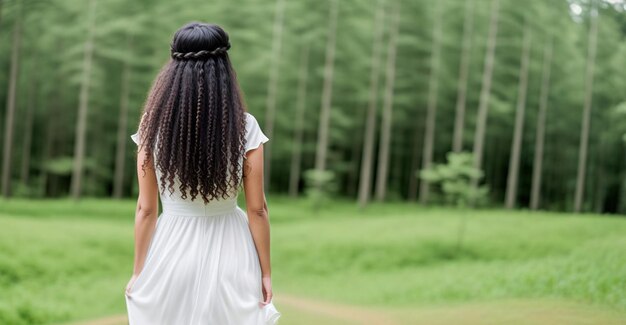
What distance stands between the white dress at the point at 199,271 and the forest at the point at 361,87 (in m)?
9.90

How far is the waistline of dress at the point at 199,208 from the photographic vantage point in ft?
8.38

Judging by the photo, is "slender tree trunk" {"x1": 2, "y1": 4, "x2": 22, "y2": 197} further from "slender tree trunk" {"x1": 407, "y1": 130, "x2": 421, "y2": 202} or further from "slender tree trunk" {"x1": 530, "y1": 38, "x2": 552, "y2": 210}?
"slender tree trunk" {"x1": 530, "y1": 38, "x2": 552, "y2": 210}

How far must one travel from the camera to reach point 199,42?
2.41m

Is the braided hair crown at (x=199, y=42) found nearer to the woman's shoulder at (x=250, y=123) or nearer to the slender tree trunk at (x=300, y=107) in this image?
the woman's shoulder at (x=250, y=123)

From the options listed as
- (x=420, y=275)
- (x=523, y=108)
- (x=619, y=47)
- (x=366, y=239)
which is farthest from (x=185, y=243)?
(x=523, y=108)

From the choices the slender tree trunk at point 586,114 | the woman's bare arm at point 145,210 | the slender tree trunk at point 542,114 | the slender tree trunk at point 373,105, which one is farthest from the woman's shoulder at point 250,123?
the slender tree trunk at point 373,105

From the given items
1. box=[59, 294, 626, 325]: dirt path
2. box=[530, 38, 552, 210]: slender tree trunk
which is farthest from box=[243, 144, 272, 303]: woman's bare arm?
box=[530, 38, 552, 210]: slender tree trunk

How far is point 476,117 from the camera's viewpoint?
791 inches

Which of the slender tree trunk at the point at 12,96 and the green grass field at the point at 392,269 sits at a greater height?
the slender tree trunk at the point at 12,96

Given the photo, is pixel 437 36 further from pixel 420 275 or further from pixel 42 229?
pixel 42 229

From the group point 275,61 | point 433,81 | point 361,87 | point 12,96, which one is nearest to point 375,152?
point 361,87

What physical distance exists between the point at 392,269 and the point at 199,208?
9531 millimetres

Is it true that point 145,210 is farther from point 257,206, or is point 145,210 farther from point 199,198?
point 257,206

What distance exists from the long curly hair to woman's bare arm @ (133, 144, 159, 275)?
0.03 metres
